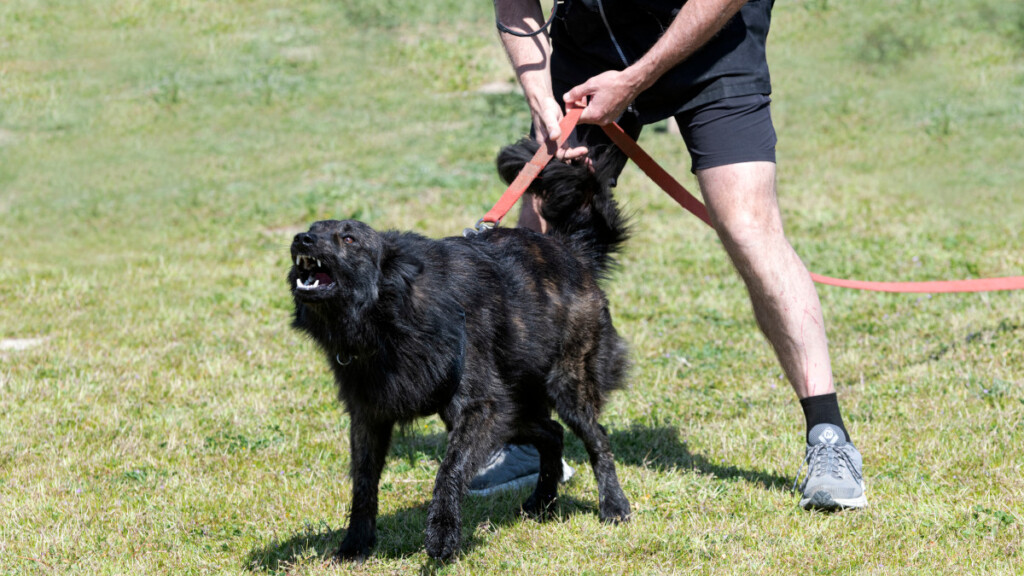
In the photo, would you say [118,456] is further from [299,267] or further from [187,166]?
[187,166]

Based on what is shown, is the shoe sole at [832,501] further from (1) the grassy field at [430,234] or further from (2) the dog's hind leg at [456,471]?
(2) the dog's hind leg at [456,471]

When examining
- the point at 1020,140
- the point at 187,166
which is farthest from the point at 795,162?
the point at 187,166

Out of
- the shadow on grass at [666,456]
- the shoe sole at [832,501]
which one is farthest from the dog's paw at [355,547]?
the shoe sole at [832,501]

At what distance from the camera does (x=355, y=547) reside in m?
3.88

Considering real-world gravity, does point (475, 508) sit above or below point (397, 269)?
below

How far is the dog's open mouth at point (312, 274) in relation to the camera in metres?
3.36

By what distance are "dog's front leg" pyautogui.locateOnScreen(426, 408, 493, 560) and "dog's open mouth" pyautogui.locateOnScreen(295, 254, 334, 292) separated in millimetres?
748

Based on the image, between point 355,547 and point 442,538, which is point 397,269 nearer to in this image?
point 442,538

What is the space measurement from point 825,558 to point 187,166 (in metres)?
12.0

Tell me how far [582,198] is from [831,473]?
1630mm

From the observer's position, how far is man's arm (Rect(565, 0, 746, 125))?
3938 millimetres

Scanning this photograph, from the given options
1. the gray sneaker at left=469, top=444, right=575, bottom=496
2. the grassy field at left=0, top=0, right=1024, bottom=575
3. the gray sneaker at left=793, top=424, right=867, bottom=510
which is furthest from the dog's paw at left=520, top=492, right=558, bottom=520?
the gray sneaker at left=793, top=424, right=867, bottom=510

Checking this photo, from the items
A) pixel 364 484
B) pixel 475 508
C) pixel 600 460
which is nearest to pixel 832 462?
pixel 600 460

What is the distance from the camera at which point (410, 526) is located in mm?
4266
